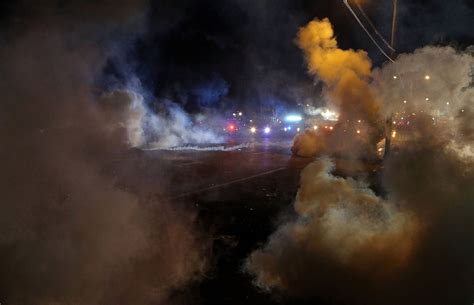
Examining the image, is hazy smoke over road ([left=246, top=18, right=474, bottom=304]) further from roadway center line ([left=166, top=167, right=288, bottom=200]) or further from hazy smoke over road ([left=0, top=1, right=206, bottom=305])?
roadway center line ([left=166, top=167, right=288, bottom=200])

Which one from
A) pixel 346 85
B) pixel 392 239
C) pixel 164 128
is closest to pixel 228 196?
pixel 392 239

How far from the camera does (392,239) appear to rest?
17.0 feet

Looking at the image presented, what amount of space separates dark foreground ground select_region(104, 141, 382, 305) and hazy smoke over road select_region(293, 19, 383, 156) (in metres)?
2.35

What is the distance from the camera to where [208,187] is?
11617 mm

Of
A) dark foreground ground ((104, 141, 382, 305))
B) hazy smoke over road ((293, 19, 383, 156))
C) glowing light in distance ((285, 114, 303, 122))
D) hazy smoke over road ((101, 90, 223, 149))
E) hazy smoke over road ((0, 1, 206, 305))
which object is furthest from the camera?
glowing light in distance ((285, 114, 303, 122))

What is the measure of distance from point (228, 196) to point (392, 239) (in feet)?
19.1

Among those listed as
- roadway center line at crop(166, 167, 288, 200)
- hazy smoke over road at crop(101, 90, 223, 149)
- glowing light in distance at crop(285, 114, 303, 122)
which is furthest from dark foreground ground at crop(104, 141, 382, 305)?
glowing light in distance at crop(285, 114, 303, 122)

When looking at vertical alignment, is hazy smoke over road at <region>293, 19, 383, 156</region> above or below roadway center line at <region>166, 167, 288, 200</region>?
above

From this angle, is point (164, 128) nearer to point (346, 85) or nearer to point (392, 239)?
point (346, 85)

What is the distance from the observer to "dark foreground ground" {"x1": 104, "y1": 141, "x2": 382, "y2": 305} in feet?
17.3

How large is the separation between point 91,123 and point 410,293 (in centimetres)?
419

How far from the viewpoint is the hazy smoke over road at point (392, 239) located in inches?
184

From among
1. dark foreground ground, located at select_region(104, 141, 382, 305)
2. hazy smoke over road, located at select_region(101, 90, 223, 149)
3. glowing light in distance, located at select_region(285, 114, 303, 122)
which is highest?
glowing light in distance, located at select_region(285, 114, 303, 122)

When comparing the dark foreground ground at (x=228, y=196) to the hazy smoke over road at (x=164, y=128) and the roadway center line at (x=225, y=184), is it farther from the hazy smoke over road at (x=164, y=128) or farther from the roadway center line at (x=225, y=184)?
the hazy smoke over road at (x=164, y=128)
